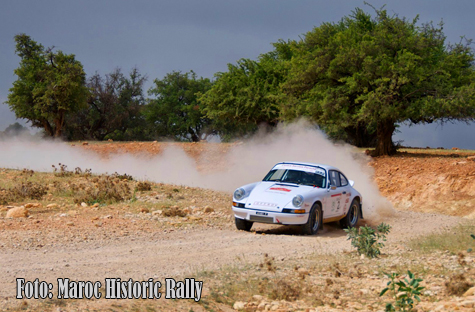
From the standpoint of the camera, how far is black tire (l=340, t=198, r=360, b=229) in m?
14.0

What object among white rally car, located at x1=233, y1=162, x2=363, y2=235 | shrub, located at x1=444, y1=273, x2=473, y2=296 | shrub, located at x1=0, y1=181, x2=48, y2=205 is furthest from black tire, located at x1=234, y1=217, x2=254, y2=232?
shrub, located at x1=0, y1=181, x2=48, y2=205

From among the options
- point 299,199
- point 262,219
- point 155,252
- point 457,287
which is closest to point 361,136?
point 299,199

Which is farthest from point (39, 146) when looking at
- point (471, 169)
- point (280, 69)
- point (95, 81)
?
point (471, 169)

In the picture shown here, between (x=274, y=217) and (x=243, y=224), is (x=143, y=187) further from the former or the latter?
(x=274, y=217)

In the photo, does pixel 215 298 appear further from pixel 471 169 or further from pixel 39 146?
pixel 39 146

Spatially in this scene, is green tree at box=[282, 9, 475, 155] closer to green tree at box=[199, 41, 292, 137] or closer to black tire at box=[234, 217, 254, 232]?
green tree at box=[199, 41, 292, 137]

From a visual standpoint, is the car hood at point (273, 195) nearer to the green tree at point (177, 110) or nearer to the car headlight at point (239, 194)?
the car headlight at point (239, 194)

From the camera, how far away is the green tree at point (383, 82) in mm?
26359

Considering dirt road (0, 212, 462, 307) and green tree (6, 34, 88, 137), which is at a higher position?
green tree (6, 34, 88, 137)

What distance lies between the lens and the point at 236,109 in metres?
46.2

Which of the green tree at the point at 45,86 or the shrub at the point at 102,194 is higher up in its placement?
the green tree at the point at 45,86

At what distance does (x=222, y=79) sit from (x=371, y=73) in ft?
79.5

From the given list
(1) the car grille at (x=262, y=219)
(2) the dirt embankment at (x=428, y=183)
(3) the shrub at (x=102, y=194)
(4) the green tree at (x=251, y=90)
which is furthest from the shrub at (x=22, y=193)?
(4) the green tree at (x=251, y=90)

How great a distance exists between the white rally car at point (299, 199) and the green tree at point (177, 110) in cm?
5244
